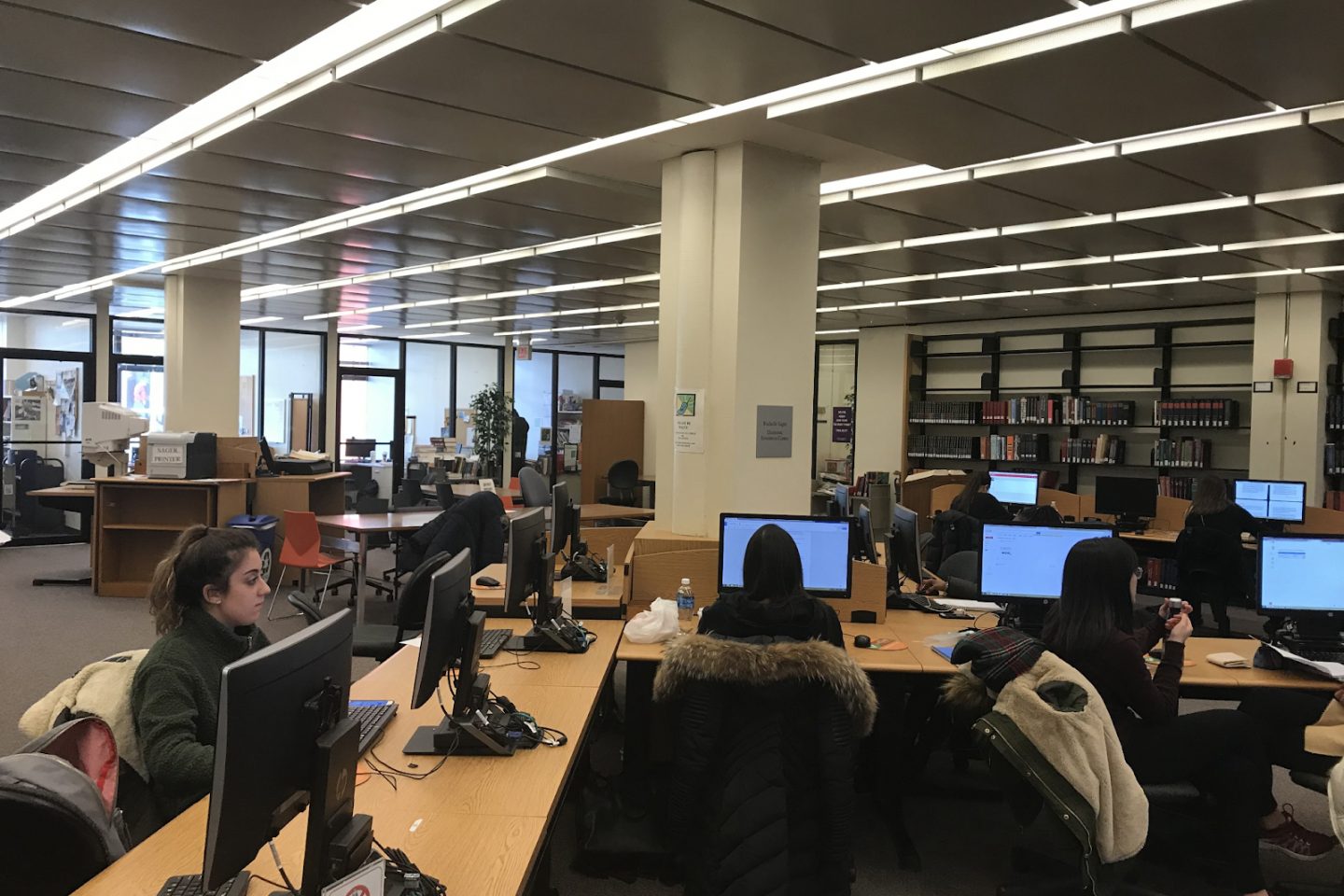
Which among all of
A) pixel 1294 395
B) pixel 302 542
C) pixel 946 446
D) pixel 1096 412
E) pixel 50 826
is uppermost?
pixel 1294 395

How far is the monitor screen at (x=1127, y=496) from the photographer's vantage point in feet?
27.6

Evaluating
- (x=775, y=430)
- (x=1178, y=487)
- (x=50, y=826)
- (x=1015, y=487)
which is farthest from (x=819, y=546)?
(x=1178, y=487)

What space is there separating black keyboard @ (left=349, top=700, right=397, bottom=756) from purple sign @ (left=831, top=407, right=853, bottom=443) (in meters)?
11.8

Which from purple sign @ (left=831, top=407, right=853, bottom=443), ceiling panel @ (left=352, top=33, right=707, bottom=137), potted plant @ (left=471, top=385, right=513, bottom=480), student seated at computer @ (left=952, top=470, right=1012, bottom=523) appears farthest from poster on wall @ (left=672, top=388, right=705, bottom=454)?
potted plant @ (left=471, top=385, right=513, bottom=480)

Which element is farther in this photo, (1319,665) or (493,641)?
(493,641)

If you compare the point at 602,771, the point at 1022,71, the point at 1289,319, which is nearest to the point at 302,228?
the point at 602,771

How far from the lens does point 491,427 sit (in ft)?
53.7

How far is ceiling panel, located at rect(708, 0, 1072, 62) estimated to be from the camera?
9.95 feet

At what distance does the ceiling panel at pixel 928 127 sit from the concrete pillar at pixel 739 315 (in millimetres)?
633

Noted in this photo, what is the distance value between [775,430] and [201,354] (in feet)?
24.1

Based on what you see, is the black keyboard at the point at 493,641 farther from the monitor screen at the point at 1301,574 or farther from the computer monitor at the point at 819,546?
the monitor screen at the point at 1301,574

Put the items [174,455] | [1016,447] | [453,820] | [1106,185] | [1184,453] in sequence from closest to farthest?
[453,820] → [1106,185] → [174,455] → [1184,453] → [1016,447]

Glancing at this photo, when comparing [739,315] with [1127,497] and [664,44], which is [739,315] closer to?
[664,44]

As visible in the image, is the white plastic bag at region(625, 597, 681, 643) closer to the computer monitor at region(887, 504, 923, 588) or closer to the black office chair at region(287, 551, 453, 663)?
the black office chair at region(287, 551, 453, 663)
